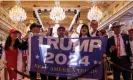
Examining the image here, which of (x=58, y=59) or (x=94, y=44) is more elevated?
(x=94, y=44)

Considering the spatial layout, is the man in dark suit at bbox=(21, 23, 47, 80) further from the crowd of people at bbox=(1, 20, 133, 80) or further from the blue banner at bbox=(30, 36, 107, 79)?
the blue banner at bbox=(30, 36, 107, 79)

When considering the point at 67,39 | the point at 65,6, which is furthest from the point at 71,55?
the point at 65,6

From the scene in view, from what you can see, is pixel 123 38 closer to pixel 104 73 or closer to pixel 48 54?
pixel 104 73

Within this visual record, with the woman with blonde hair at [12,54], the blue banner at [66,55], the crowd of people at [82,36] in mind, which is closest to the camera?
the blue banner at [66,55]

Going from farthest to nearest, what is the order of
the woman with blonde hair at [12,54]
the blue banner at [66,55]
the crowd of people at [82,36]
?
the woman with blonde hair at [12,54] → the crowd of people at [82,36] → the blue banner at [66,55]

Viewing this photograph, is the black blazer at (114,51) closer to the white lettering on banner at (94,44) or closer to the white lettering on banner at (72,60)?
the white lettering on banner at (94,44)

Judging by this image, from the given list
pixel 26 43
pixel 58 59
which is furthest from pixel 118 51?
pixel 26 43

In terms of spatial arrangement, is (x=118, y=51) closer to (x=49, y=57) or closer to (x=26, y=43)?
(x=49, y=57)

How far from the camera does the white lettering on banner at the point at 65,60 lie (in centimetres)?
479

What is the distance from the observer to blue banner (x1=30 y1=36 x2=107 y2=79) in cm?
476

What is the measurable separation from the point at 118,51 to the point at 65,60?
1.05 metres

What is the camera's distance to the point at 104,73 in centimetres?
474

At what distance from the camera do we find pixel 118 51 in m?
5.05

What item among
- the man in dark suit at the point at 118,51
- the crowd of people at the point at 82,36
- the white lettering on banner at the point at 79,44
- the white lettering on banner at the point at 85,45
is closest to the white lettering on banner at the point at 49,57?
the white lettering on banner at the point at 79,44
